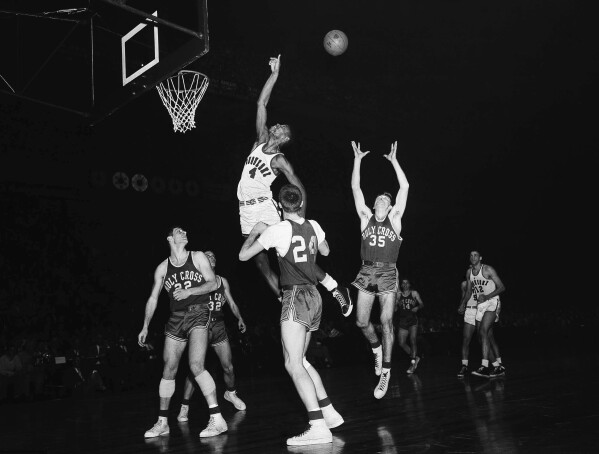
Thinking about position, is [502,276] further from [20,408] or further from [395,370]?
[20,408]

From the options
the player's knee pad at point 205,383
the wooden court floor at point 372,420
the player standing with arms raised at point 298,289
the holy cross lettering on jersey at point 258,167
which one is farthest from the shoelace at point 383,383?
the holy cross lettering on jersey at point 258,167

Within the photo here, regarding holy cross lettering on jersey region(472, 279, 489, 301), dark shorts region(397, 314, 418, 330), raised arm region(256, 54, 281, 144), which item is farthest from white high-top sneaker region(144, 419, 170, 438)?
dark shorts region(397, 314, 418, 330)

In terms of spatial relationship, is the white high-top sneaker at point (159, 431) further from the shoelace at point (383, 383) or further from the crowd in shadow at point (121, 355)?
the crowd in shadow at point (121, 355)

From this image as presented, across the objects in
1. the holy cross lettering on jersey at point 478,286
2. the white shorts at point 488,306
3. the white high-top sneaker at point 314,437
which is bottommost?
the white high-top sneaker at point 314,437

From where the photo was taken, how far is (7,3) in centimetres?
1006

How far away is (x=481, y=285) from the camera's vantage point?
972cm

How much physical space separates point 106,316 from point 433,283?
10650mm

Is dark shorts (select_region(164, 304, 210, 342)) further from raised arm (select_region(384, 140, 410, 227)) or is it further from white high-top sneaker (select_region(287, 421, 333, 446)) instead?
raised arm (select_region(384, 140, 410, 227))

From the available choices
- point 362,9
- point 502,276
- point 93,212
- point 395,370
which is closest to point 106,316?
point 93,212

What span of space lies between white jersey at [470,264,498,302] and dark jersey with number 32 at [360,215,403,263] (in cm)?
278

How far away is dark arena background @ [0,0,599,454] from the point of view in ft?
21.8

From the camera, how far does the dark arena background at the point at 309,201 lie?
6.64 meters

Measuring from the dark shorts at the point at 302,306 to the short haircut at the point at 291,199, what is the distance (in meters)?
0.64

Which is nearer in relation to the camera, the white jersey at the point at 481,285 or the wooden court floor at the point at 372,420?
the wooden court floor at the point at 372,420
